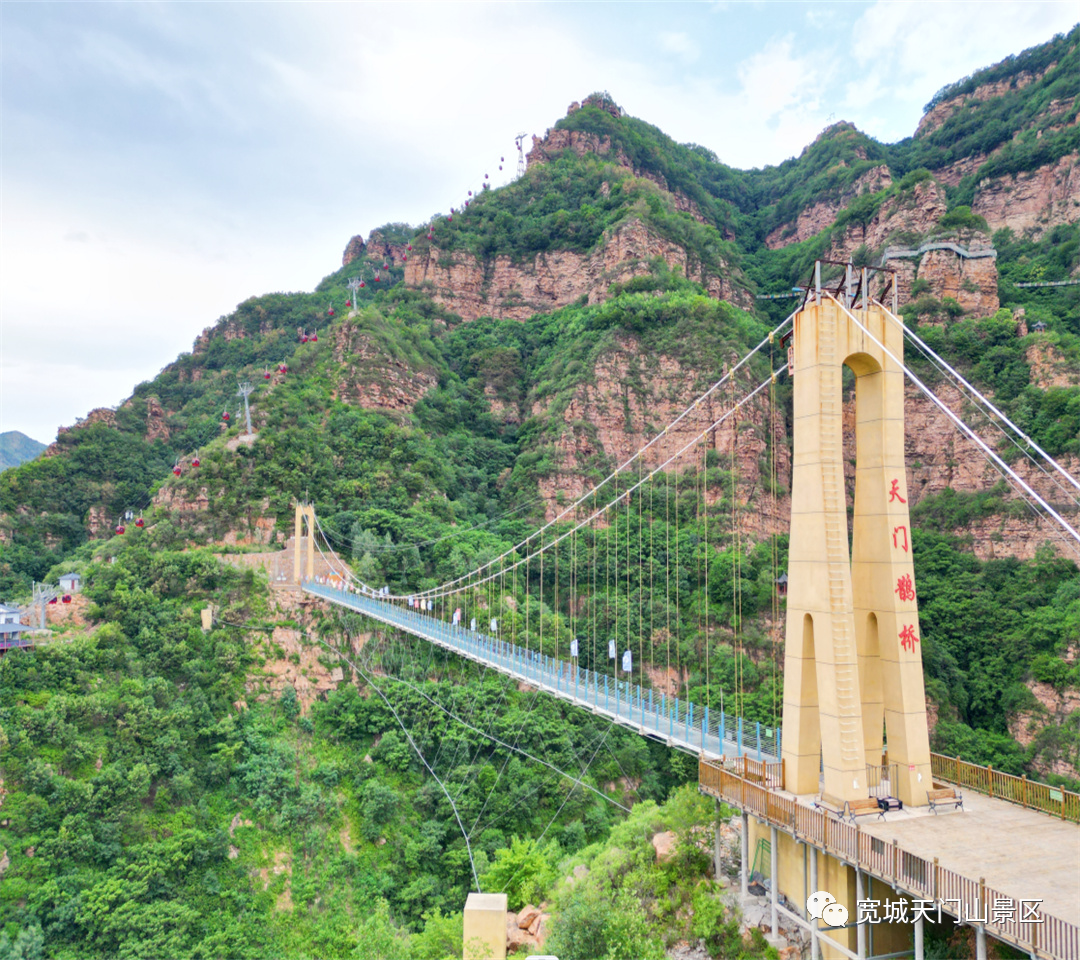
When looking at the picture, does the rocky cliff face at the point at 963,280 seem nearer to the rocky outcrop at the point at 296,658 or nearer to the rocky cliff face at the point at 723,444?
the rocky cliff face at the point at 723,444

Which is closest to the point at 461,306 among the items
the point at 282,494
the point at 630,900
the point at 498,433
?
the point at 498,433

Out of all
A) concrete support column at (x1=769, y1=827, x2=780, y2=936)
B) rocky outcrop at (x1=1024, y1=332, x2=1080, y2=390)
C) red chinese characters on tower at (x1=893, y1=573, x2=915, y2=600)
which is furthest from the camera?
rocky outcrop at (x1=1024, y1=332, x2=1080, y2=390)

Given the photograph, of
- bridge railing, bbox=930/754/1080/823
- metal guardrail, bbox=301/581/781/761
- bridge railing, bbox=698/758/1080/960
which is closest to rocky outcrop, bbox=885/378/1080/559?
metal guardrail, bbox=301/581/781/761

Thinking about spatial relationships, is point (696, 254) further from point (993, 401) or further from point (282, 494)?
point (282, 494)

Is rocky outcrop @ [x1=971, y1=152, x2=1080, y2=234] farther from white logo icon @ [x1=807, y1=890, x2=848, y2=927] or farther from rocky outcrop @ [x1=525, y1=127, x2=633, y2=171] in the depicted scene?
white logo icon @ [x1=807, y1=890, x2=848, y2=927]

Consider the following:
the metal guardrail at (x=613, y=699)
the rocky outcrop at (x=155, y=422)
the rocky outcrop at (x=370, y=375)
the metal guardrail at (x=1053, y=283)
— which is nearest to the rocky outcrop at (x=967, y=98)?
the metal guardrail at (x=1053, y=283)

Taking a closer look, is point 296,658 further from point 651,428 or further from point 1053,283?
point 1053,283
